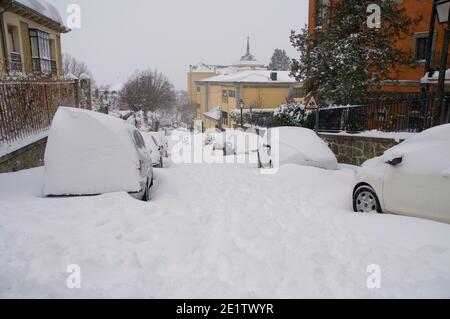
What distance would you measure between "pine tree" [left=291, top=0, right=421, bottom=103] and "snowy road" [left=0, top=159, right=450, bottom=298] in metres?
8.76

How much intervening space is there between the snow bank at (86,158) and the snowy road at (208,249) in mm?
311

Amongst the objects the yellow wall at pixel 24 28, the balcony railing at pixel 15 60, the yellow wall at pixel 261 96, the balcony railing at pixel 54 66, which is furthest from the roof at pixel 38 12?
the yellow wall at pixel 261 96

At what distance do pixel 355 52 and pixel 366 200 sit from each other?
952cm

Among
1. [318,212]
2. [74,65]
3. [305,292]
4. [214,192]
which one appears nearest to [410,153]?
[318,212]

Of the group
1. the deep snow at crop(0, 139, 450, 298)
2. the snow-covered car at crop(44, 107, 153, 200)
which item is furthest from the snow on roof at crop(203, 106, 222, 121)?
the snow-covered car at crop(44, 107, 153, 200)

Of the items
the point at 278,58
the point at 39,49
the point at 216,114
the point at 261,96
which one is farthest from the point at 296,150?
the point at 278,58

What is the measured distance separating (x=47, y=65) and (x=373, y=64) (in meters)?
18.0

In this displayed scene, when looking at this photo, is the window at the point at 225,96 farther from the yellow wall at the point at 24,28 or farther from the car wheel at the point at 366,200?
the car wheel at the point at 366,200

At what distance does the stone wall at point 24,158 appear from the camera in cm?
711

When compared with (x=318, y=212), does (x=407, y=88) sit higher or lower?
higher

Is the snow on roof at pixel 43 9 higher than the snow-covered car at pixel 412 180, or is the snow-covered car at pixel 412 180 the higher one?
the snow on roof at pixel 43 9

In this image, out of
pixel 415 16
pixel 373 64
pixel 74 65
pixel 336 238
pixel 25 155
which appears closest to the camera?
pixel 336 238

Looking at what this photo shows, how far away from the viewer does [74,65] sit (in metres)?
65.3

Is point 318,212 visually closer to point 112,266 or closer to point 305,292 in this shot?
point 305,292
